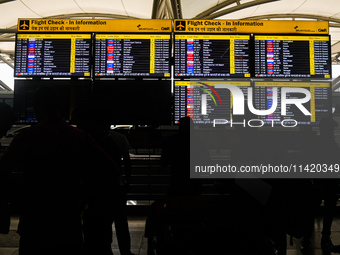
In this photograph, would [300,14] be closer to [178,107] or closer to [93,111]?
[178,107]

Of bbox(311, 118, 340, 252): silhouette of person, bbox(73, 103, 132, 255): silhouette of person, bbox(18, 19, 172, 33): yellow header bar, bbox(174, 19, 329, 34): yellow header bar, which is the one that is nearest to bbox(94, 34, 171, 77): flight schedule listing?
bbox(18, 19, 172, 33): yellow header bar

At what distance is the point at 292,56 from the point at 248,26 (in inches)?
30.1

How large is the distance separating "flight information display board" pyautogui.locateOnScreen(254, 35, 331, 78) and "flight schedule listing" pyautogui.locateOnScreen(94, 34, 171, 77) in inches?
52.7

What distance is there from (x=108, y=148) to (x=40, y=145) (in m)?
1.27

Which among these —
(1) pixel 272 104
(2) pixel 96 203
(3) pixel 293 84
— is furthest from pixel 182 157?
(3) pixel 293 84

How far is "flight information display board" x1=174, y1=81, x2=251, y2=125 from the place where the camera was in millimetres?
3902

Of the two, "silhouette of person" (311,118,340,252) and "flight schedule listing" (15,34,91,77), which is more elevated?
"flight schedule listing" (15,34,91,77)

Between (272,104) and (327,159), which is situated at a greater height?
(272,104)

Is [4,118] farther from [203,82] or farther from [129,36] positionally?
[203,82]

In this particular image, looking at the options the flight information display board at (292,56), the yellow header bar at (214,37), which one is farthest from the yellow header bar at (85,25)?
the flight information display board at (292,56)

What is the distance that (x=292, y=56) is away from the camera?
4.05 m

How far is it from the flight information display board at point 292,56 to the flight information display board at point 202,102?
0.61 metres

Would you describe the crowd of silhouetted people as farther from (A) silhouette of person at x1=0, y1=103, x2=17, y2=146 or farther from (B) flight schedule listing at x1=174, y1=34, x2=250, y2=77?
(B) flight schedule listing at x1=174, y1=34, x2=250, y2=77

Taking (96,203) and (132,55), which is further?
(132,55)
